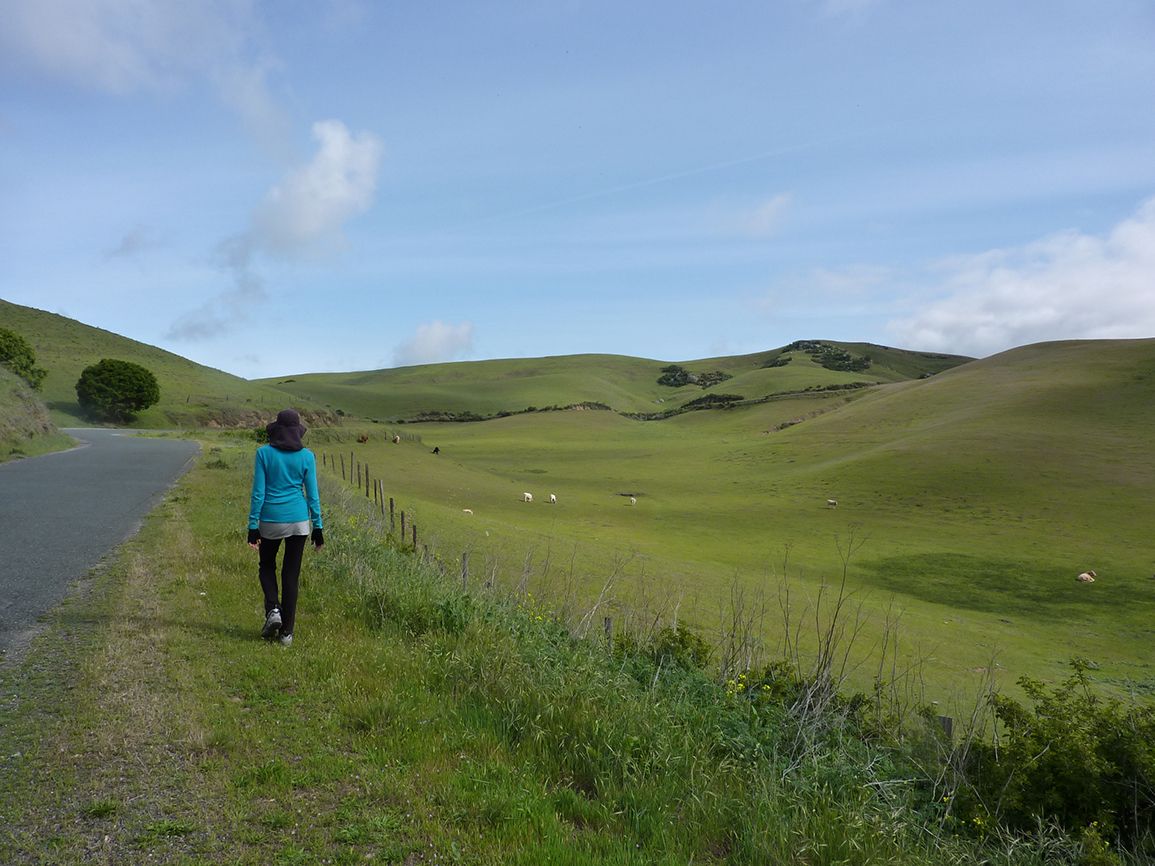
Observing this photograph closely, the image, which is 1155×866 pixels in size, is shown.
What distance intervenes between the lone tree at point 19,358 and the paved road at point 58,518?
51880 millimetres

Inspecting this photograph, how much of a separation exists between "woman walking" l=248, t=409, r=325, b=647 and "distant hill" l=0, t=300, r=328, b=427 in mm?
73578

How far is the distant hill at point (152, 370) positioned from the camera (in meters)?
78.2

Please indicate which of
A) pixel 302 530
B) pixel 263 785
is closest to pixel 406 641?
pixel 302 530

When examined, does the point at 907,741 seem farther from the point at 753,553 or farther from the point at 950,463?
the point at 950,463

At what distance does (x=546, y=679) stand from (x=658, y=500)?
1523 inches

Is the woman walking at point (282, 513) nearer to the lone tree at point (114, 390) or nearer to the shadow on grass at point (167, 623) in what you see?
the shadow on grass at point (167, 623)

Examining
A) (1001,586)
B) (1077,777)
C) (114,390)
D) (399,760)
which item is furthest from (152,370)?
(1077,777)

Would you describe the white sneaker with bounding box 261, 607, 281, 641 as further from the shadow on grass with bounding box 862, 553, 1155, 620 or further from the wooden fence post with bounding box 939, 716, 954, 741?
the shadow on grass with bounding box 862, 553, 1155, 620

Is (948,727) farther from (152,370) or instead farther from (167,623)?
(152,370)

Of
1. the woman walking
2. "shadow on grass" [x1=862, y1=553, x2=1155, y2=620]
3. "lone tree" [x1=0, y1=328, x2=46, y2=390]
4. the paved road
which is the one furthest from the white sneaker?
"lone tree" [x1=0, y1=328, x2=46, y2=390]

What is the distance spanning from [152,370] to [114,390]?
81.8 ft

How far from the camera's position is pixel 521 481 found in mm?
51969

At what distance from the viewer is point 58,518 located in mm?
14680

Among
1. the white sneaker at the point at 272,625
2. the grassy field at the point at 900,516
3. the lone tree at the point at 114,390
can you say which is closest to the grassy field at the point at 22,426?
the grassy field at the point at 900,516
